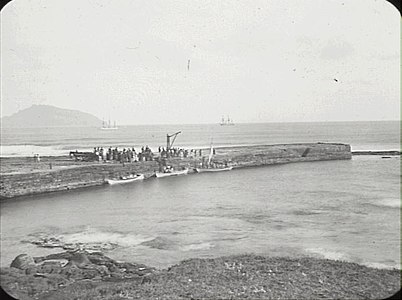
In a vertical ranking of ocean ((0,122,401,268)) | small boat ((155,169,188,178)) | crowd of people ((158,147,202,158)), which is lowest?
ocean ((0,122,401,268))

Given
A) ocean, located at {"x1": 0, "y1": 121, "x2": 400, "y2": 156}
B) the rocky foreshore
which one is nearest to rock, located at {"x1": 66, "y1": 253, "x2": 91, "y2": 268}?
the rocky foreshore

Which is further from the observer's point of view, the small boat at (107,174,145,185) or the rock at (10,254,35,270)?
the small boat at (107,174,145,185)

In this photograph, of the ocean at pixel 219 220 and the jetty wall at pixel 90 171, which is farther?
the jetty wall at pixel 90 171

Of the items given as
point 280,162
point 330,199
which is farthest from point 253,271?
point 280,162

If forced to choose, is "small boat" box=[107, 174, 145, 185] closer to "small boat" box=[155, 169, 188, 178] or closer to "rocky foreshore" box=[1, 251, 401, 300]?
"small boat" box=[155, 169, 188, 178]

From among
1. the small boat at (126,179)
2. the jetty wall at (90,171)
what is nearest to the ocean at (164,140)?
the jetty wall at (90,171)

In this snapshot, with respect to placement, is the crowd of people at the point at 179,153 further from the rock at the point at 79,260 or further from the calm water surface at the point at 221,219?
the rock at the point at 79,260

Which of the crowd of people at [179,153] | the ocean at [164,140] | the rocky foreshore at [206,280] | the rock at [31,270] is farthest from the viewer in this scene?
the ocean at [164,140]
